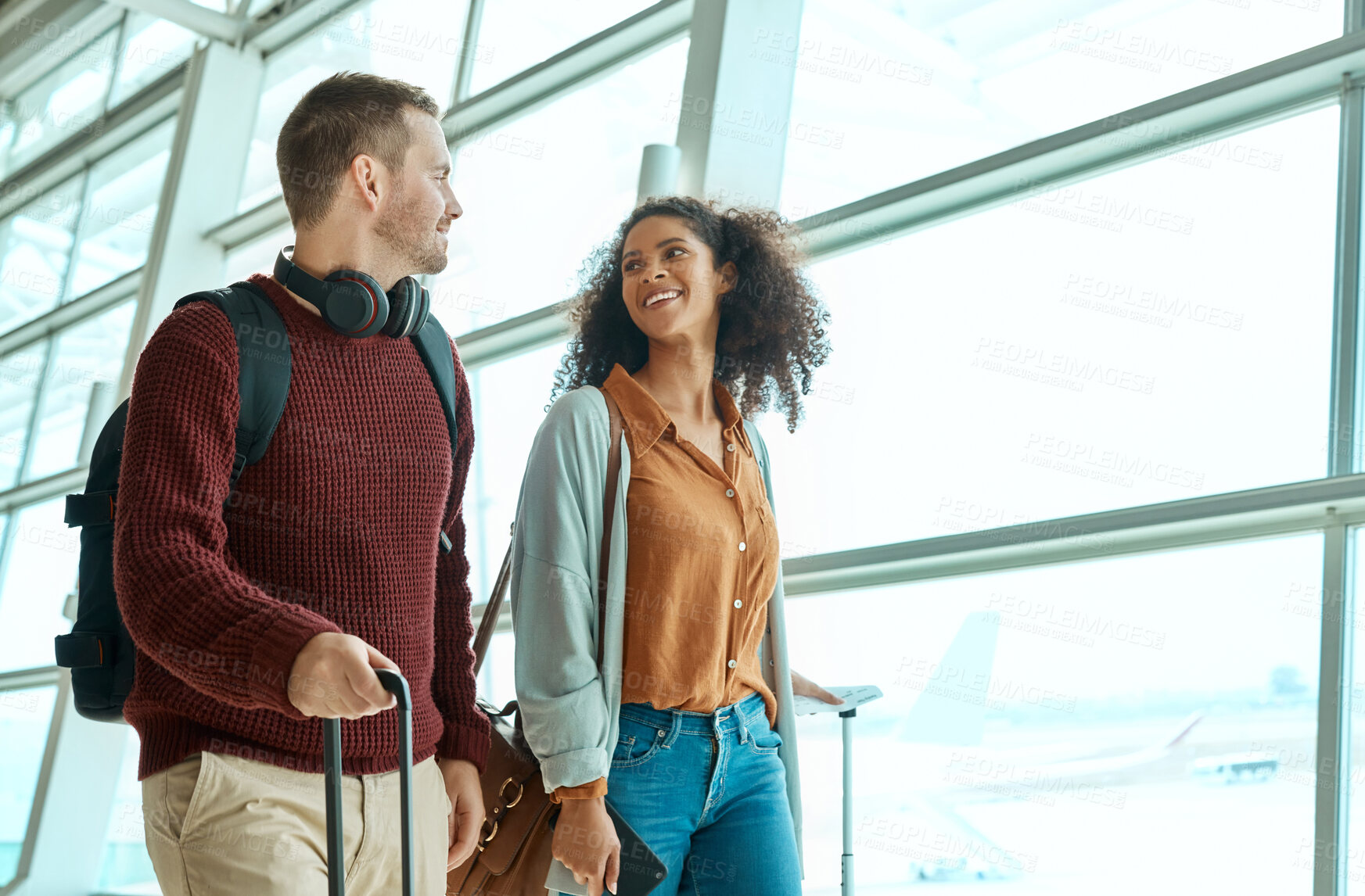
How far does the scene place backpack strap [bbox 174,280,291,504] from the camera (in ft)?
4.33

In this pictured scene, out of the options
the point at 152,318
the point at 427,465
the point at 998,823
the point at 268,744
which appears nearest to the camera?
the point at 268,744

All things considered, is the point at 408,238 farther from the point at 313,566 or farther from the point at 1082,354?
the point at 1082,354

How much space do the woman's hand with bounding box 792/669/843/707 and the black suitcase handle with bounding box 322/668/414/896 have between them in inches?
45.4

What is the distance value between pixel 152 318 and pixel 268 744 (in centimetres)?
594

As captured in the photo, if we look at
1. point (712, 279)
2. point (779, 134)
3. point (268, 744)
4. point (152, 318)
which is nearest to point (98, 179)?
point (152, 318)

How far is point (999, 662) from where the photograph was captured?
278cm

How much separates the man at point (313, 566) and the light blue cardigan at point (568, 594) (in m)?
0.12

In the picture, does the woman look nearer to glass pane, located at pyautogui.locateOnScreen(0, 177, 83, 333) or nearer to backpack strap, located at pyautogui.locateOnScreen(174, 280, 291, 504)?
backpack strap, located at pyautogui.locateOnScreen(174, 280, 291, 504)

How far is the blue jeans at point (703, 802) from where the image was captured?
175 centimetres

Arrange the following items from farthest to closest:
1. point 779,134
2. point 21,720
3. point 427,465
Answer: point 21,720 < point 779,134 < point 427,465

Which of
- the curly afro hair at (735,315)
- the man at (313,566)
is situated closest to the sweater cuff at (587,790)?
the man at (313,566)

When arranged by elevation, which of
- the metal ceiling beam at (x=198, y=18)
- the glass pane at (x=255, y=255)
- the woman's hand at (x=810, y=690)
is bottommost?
the woman's hand at (x=810, y=690)

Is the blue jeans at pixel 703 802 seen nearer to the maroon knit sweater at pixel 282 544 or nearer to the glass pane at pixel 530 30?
the maroon knit sweater at pixel 282 544

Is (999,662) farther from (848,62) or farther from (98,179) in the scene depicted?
(98,179)
